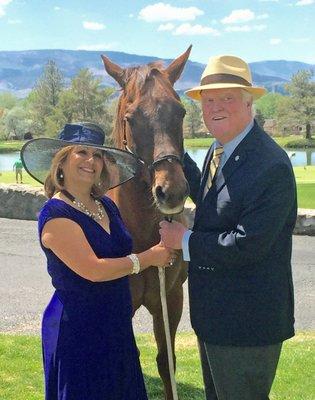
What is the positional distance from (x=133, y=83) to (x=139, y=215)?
83 cm

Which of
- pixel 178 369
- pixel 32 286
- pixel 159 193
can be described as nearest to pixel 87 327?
pixel 159 193

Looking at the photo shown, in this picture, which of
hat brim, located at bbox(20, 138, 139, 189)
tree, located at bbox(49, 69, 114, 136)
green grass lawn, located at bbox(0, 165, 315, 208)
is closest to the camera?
hat brim, located at bbox(20, 138, 139, 189)

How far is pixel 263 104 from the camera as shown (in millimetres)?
150500

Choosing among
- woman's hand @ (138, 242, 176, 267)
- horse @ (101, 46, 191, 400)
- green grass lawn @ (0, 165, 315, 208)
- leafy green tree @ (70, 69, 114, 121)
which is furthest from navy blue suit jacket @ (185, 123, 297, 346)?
leafy green tree @ (70, 69, 114, 121)

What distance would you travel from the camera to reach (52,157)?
9.60ft

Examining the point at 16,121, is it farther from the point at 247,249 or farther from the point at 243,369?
the point at 247,249

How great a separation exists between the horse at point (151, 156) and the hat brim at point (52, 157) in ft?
0.29

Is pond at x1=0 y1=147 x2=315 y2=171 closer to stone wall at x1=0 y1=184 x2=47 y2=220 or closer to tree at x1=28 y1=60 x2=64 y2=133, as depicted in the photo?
stone wall at x1=0 y1=184 x2=47 y2=220

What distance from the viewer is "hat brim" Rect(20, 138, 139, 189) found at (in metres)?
2.85

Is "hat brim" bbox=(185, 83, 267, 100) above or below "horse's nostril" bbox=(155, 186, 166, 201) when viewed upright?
above

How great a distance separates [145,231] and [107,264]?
1.01 m

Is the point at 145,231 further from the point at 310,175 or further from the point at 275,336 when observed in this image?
the point at 310,175

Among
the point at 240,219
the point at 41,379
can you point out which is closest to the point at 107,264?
the point at 240,219

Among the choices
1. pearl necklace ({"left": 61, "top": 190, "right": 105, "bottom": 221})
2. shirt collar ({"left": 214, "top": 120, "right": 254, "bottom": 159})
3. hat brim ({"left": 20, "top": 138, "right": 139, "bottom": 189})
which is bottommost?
pearl necklace ({"left": 61, "top": 190, "right": 105, "bottom": 221})
